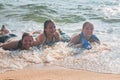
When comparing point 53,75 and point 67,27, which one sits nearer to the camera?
point 53,75

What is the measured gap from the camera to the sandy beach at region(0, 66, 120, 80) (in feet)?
15.0

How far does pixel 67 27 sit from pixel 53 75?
5.58 metres

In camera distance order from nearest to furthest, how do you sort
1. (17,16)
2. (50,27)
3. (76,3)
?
(50,27), (17,16), (76,3)

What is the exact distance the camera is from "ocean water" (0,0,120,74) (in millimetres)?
5523

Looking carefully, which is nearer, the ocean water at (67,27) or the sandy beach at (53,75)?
the sandy beach at (53,75)

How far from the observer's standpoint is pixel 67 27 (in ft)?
33.3

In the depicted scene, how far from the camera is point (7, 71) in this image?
4996mm

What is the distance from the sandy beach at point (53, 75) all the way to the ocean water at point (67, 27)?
0.24m

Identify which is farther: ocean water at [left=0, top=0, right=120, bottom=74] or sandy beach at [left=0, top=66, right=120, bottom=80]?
ocean water at [left=0, top=0, right=120, bottom=74]

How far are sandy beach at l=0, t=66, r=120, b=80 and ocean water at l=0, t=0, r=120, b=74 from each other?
0.80 feet

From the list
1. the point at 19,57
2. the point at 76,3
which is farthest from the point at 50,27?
the point at 76,3

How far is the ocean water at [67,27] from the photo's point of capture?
5523mm

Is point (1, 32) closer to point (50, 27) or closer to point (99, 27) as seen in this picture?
point (50, 27)

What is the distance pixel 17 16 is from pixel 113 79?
8.06 meters
